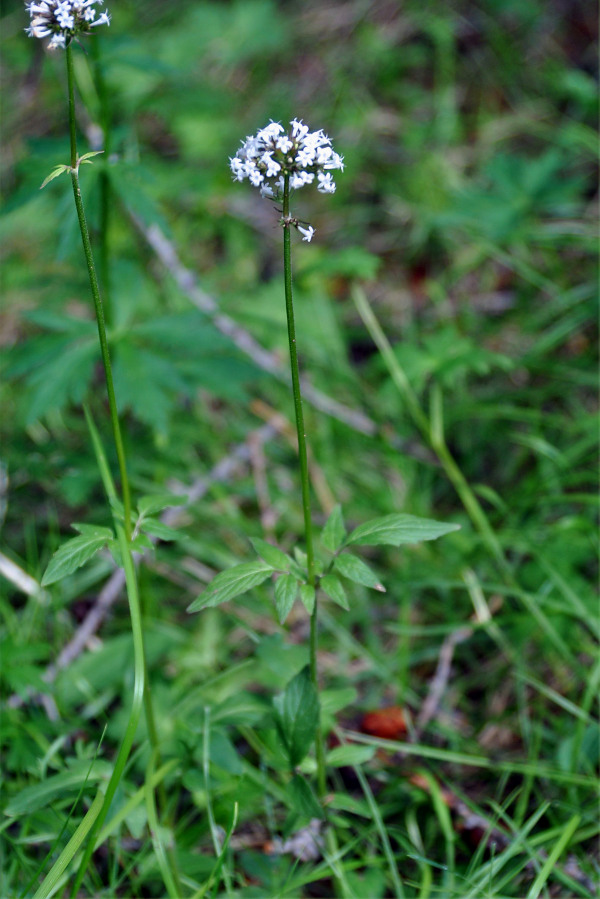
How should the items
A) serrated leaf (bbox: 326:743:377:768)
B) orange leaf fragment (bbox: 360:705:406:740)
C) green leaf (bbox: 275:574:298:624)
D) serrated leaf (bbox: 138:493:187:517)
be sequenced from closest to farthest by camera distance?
green leaf (bbox: 275:574:298:624)
serrated leaf (bbox: 138:493:187:517)
serrated leaf (bbox: 326:743:377:768)
orange leaf fragment (bbox: 360:705:406:740)

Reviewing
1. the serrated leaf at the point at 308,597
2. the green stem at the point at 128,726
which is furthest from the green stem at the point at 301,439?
the green stem at the point at 128,726

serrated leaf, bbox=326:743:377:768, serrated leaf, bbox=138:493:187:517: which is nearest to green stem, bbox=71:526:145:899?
serrated leaf, bbox=138:493:187:517

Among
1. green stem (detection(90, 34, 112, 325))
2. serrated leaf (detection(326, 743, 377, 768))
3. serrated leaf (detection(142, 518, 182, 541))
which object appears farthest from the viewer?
green stem (detection(90, 34, 112, 325))

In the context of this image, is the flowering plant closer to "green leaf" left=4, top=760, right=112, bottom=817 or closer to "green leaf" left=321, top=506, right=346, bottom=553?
"green leaf" left=321, top=506, right=346, bottom=553

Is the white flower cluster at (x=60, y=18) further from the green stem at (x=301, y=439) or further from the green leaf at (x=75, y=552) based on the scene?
the green leaf at (x=75, y=552)

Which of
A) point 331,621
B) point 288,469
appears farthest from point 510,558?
point 288,469
